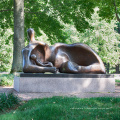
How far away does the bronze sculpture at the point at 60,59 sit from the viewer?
836cm

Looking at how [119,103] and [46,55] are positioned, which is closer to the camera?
[119,103]

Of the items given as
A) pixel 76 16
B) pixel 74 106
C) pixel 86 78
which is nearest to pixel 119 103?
pixel 74 106

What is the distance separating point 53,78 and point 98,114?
146 inches

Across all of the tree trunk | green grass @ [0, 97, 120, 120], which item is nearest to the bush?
green grass @ [0, 97, 120, 120]

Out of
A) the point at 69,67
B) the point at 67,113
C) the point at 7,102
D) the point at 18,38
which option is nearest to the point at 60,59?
the point at 69,67

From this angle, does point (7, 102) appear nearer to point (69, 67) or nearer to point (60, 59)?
point (69, 67)

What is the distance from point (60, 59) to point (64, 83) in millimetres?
1267

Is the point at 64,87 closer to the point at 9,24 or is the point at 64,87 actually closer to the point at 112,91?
the point at 112,91

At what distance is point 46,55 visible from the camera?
893 cm

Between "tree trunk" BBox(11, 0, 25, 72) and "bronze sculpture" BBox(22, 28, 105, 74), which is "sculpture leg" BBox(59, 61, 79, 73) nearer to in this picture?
"bronze sculpture" BBox(22, 28, 105, 74)

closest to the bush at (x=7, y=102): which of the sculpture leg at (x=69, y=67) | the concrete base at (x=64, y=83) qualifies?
the concrete base at (x=64, y=83)

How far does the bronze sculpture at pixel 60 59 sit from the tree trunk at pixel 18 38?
487cm

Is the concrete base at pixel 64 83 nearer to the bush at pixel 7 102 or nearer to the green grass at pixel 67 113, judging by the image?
the bush at pixel 7 102

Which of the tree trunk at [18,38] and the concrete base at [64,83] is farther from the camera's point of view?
the tree trunk at [18,38]
